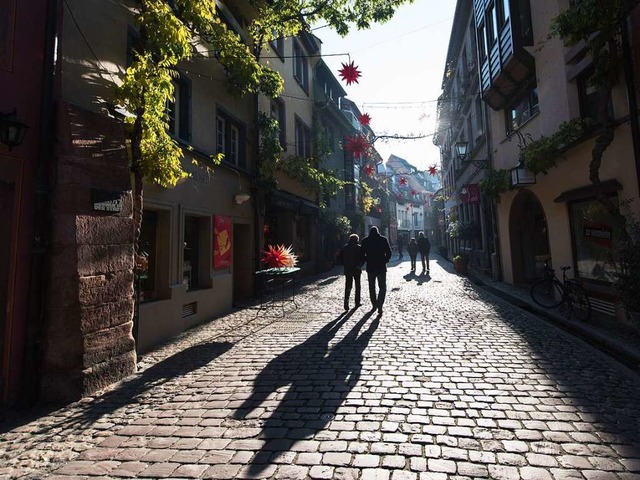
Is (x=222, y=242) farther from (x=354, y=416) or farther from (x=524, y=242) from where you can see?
(x=524, y=242)

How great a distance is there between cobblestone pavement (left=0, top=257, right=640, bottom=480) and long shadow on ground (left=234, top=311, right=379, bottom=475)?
19 millimetres

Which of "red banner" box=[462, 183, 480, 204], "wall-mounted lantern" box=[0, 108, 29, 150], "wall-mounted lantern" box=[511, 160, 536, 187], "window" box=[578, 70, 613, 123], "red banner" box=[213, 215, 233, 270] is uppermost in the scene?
"window" box=[578, 70, 613, 123]

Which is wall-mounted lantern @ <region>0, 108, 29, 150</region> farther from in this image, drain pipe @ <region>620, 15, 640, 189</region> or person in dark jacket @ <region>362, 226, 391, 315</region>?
drain pipe @ <region>620, 15, 640, 189</region>

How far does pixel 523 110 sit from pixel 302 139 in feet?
27.5

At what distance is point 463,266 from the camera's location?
16250 millimetres

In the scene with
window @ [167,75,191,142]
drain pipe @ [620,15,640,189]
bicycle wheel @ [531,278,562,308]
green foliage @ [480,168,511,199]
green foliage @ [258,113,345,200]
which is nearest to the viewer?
drain pipe @ [620,15,640,189]

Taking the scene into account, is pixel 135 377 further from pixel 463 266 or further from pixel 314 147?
pixel 463 266

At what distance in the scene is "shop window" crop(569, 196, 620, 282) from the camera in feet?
22.6

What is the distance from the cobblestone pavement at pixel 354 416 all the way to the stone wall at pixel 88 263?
34cm

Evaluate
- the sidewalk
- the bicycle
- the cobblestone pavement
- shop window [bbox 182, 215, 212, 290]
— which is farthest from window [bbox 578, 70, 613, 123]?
shop window [bbox 182, 215, 212, 290]

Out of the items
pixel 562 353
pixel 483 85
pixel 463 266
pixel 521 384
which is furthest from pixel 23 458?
pixel 463 266

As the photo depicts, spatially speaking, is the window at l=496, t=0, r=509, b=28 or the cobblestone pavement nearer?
the cobblestone pavement

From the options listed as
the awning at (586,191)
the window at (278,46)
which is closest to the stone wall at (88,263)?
the awning at (586,191)

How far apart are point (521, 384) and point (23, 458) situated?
4657 mm
